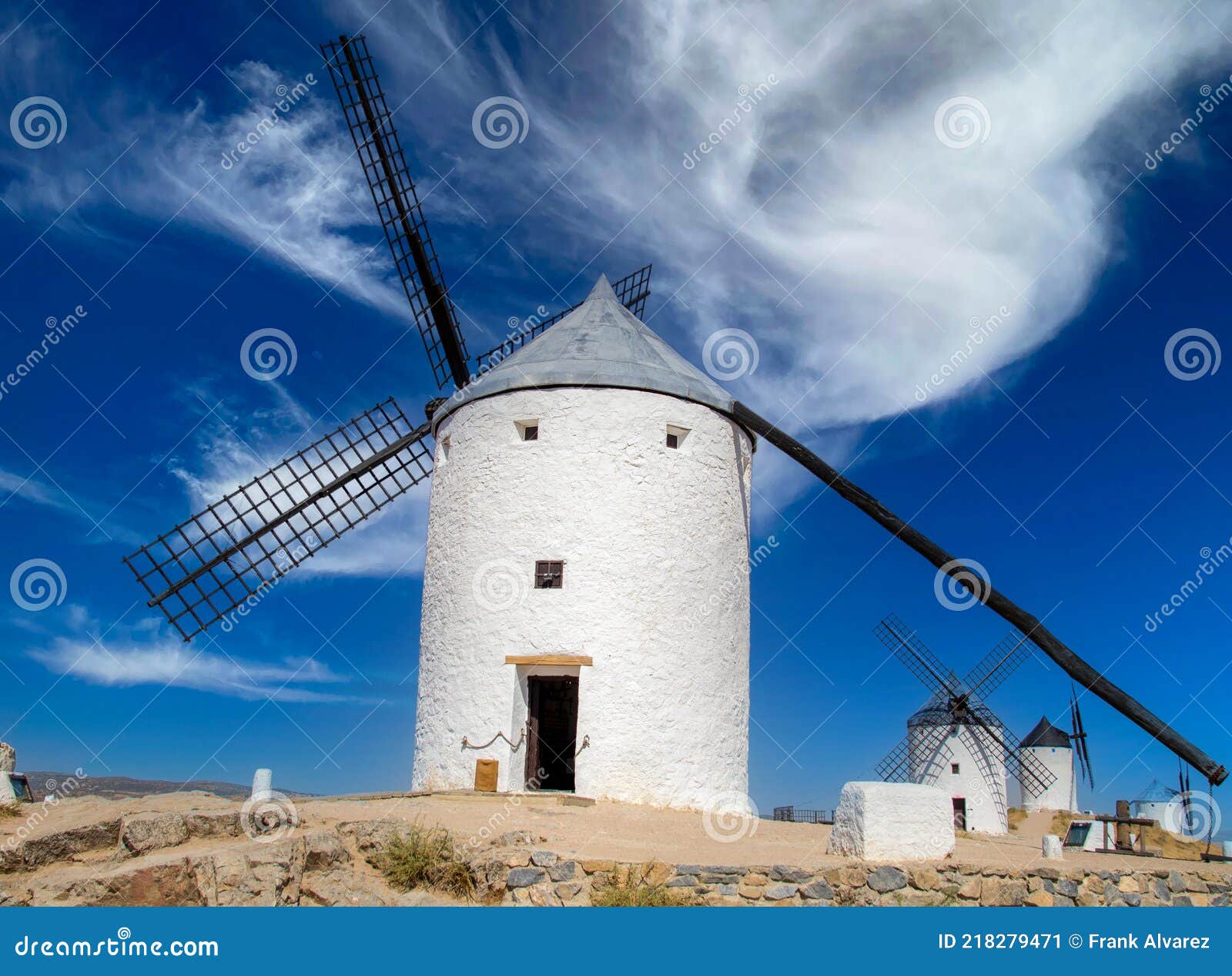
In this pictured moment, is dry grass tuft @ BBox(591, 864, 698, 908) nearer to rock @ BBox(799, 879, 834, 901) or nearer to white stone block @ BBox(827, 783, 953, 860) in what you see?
rock @ BBox(799, 879, 834, 901)

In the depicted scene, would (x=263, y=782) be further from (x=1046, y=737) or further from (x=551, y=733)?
(x=1046, y=737)

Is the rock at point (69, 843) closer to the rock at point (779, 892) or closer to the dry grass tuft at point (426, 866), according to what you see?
the dry grass tuft at point (426, 866)

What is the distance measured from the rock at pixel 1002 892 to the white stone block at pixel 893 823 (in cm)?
54

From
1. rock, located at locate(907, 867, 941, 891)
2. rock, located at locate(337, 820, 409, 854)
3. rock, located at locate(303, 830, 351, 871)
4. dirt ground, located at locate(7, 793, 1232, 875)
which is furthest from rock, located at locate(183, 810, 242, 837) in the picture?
rock, located at locate(907, 867, 941, 891)

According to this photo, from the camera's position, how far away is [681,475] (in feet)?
42.9

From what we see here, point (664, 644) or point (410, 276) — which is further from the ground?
point (410, 276)

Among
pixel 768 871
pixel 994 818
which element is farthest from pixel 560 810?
pixel 994 818

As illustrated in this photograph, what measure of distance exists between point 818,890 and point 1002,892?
5.29 ft

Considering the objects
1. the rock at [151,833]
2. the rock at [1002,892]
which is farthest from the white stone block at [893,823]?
the rock at [151,833]

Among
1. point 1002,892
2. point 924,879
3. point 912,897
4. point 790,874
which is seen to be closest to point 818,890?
point 790,874

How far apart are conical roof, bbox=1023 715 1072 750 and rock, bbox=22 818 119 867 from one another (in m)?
27.5

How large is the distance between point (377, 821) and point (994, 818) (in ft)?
64.5

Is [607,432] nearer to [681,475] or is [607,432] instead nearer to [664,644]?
[681,475]

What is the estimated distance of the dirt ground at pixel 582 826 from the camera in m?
8.57
